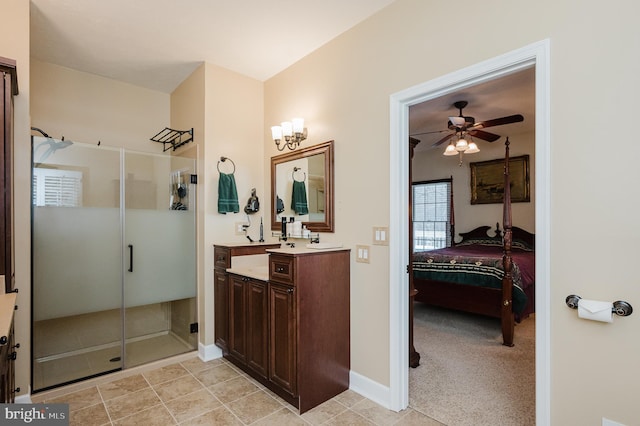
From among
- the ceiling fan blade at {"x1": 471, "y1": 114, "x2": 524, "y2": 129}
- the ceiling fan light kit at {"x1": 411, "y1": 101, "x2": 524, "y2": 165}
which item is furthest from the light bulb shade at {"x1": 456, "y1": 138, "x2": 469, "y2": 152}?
the ceiling fan blade at {"x1": 471, "y1": 114, "x2": 524, "y2": 129}

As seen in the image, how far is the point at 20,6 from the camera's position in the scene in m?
2.23

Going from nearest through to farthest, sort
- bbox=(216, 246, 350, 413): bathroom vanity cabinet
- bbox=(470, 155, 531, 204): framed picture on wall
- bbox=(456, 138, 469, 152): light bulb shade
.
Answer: bbox=(216, 246, 350, 413): bathroom vanity cabinet
bbox=(456, 138, 469, 152): light bulb shade
bbox=(470, 155, 531, 204): framed picture on wall

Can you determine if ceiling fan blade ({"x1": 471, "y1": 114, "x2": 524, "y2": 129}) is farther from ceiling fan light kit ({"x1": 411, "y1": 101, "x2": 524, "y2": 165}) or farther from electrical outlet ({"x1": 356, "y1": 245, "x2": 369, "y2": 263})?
electrical outlet ({"x1": 356, "y1": 245, "x2": 369, "y2": 263})

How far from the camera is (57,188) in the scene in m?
2.66

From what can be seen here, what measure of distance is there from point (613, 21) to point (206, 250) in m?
3.23

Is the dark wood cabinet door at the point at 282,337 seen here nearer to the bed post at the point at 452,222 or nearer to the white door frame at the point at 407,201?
the white door frame at the point at 407,201

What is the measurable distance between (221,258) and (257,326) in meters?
0.82

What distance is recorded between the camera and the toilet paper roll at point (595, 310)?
55.7 inches

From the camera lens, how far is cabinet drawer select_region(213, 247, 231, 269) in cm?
304

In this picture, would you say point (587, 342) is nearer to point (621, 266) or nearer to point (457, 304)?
point (621, 266)

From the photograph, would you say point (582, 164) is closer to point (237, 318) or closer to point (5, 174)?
point (237, 318)

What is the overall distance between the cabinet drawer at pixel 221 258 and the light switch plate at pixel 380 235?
1.40 meters

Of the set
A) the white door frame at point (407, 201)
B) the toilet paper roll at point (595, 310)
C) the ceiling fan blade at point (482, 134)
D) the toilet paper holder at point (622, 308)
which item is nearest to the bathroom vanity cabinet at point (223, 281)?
the white door frame at point (407, 201)

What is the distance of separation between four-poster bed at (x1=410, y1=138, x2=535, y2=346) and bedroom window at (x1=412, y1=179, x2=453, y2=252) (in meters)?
2.19
